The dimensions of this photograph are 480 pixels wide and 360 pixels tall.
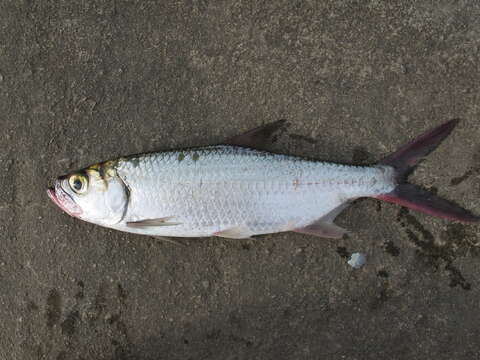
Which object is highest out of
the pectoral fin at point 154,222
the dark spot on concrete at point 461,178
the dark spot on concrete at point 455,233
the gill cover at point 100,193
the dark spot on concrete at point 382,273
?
the gill cover at point 100,193

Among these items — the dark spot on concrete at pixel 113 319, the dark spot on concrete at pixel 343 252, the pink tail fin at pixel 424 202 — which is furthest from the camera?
the dark spot on concrete at pixel 113 319

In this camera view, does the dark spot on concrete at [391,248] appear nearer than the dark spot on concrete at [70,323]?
Yes

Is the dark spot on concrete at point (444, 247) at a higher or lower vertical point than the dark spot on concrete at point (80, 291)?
lower

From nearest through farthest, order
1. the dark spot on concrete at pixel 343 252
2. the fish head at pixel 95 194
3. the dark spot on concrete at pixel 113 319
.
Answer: the fish head at pixel 95 194, the dark spot on concrete at pixel 343 252, the dark spot on concrete at pixel 113 319

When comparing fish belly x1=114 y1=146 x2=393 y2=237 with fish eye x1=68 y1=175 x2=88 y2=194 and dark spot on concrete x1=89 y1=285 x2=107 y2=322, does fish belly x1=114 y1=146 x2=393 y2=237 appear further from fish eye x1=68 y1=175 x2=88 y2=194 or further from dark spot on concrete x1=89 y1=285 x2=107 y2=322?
dark spot on concrete x1=89 y1=285 x2=107 y2=322

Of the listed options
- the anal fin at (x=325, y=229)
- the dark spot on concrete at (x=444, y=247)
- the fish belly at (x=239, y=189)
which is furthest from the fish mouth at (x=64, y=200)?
the dark spot on concrete at (x=444, y=247)

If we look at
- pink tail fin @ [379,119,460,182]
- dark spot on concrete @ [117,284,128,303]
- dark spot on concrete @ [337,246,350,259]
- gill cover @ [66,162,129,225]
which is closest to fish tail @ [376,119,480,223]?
pink tail fin @ [379,119,460,182]

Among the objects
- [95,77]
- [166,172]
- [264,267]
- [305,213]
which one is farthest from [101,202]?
[305,213]

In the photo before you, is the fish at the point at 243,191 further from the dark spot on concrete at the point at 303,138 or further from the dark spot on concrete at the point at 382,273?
the dark spot on concrete at the point at 382,273
